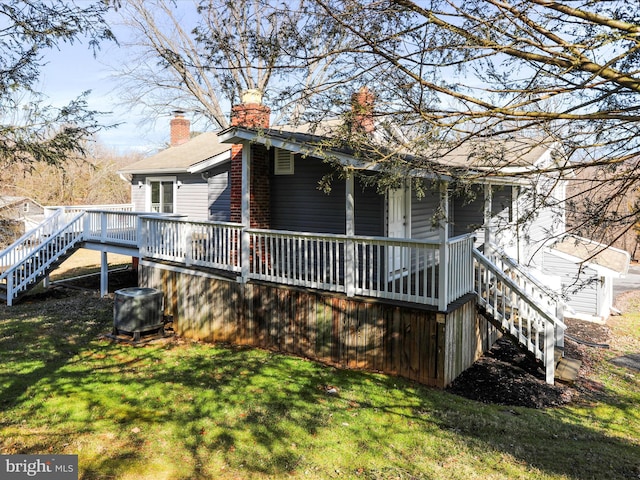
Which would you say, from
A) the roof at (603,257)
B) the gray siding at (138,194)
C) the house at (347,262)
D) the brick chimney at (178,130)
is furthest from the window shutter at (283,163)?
the brick chimney at (178,130)

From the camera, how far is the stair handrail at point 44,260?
1314 cm

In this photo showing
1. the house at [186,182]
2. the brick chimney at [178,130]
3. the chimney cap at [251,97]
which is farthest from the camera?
the brick chimney at [178,130]

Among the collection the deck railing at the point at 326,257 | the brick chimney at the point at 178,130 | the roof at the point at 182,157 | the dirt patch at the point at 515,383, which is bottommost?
the dirt patch at the point at 515,383

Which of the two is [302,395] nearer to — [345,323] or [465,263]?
[345,323]

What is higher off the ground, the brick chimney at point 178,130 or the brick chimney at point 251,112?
the brick chimney at point 178,130

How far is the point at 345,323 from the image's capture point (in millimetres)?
7926

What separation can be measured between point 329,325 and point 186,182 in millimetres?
9582

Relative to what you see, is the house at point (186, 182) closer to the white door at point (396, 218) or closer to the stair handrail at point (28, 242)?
the stair handrail at point (28, 242)

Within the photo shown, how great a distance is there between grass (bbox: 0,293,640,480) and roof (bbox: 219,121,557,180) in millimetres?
3209

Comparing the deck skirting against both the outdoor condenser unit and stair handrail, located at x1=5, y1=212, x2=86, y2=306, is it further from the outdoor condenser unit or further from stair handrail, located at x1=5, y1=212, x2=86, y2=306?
stair handrail, located at x1=5, y1=212, x2=86, y2=306

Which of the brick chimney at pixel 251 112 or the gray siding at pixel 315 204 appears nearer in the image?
the brick chimney at pixel 251 112

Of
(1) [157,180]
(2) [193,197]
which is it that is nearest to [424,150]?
(2) [193,197]

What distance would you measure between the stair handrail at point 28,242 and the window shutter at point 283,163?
8375mm

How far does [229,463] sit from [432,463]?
83.0 inches
